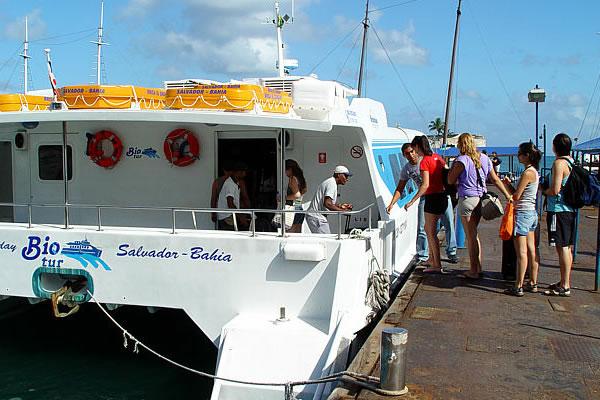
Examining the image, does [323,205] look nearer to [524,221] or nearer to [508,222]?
[508,222]

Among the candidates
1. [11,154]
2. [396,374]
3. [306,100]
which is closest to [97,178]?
[11,154]

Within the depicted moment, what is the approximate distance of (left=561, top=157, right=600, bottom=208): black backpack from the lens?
6.96 metres

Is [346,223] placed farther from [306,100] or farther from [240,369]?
[240,369]

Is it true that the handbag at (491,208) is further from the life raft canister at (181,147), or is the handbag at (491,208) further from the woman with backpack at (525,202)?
the life raft canister at (181,147)

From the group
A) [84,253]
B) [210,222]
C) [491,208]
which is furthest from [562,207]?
[84,253]

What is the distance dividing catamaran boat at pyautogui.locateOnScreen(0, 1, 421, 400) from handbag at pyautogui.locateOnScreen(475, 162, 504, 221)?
3.88 feet

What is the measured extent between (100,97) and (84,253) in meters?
1.91

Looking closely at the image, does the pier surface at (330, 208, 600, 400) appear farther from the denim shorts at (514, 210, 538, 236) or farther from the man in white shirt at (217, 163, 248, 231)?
the man in white shirt at (217, 163, 248, 231)

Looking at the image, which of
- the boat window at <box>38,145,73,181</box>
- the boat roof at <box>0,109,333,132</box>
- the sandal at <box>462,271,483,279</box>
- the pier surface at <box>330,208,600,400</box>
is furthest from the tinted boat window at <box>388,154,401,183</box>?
the boat window at <box>38,145,73,181</box>

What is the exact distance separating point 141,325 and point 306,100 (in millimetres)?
4237

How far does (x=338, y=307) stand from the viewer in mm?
6113

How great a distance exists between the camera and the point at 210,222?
8.54 m

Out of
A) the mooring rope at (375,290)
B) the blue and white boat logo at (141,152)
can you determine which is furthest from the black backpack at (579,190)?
the blue and white boat logo at (141,152)

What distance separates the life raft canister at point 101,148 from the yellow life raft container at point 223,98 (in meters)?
1.61
